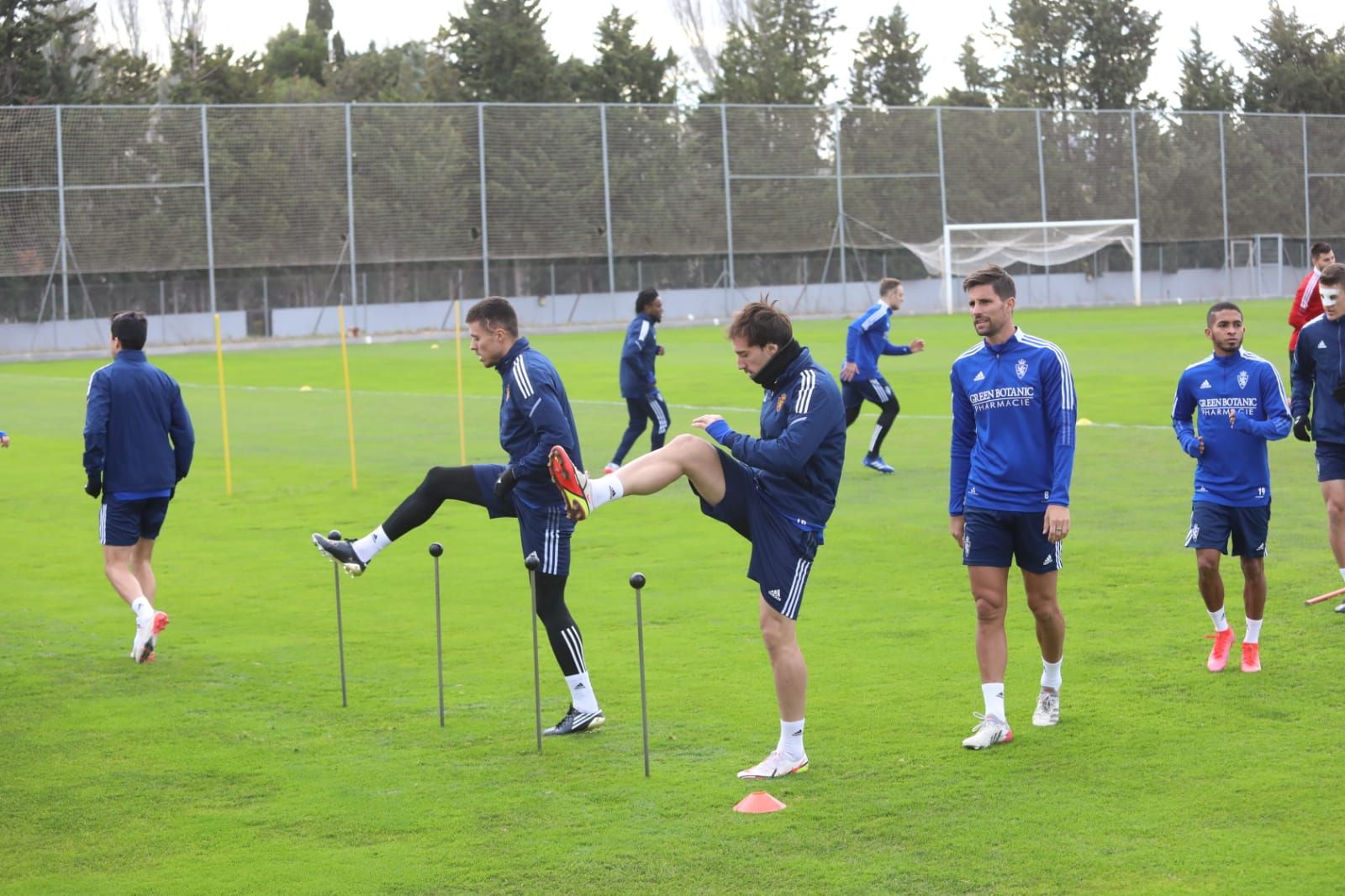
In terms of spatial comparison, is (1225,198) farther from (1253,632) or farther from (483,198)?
(1253,632)

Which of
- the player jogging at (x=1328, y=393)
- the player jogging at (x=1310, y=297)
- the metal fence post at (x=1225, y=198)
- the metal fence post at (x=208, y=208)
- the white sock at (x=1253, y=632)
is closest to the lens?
the white sock at (x=1253, y=632)

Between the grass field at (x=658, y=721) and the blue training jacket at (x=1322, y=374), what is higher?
the blue training jacket at (x=1322, y=374)

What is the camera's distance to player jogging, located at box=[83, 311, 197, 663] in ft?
32.2

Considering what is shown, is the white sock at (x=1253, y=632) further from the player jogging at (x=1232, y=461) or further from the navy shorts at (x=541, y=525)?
the navy shorts at (x=541, y=525)

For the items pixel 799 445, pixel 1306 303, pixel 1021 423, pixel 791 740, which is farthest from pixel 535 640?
pixel 1306 303

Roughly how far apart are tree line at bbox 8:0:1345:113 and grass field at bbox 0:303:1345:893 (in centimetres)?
5542

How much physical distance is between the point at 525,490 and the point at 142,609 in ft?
11.1

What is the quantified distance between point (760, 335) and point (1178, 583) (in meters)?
5.57

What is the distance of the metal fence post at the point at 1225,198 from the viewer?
229 feet

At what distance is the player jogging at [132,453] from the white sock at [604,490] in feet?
12.6

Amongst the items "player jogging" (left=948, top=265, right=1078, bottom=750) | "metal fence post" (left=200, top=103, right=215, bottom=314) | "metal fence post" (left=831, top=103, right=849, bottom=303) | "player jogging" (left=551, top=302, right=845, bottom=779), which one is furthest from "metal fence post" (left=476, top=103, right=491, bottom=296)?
"player jogging" (left=551, top=302, right=845, bottom=779)

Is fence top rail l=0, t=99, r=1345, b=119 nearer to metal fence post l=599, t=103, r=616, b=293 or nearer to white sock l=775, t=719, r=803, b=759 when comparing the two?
metal fence post l=599, t=103, r=616, b=293

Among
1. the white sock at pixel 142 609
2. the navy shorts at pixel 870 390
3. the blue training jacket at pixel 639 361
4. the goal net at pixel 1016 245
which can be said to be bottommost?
the white sock at pixel 142 609

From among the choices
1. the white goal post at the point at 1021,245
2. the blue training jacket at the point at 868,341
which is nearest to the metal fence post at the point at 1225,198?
the white goal post at the point at 1021,245
